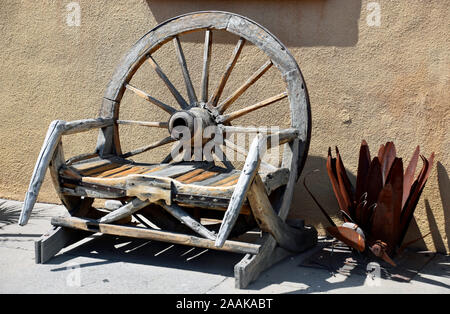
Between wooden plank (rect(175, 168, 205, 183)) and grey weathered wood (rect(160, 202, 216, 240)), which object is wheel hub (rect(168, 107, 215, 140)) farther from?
grey weathered wood (rect(160, 202, 216, 240))

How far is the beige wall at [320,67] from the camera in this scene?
340 cm

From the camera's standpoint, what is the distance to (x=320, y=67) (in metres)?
3.69

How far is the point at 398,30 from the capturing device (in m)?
3.46

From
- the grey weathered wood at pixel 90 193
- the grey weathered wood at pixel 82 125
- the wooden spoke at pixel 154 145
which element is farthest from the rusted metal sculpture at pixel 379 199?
the grey weathered wood at pixel 82 125

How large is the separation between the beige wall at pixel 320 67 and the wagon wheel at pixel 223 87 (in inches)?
14.2

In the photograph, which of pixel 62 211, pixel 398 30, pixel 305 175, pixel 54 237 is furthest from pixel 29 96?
pixel 398 30

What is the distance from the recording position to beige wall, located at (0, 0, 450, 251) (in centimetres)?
340

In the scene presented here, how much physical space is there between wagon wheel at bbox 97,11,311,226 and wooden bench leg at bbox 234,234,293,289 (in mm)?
216

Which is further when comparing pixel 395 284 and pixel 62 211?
pixel 62 211

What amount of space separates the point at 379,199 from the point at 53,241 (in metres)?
1.87

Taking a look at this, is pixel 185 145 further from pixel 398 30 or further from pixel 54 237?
pixel 398 30

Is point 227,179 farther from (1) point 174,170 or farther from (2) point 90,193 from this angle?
(2) point 90,193
